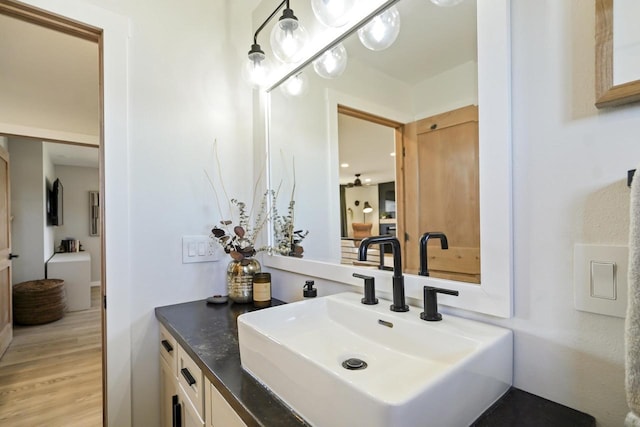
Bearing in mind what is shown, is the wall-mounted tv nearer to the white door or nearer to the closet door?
the white door

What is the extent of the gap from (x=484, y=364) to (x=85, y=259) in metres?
5.50

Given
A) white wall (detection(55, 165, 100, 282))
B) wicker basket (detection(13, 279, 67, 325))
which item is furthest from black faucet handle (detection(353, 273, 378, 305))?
white wall (detection(55, 165, 100, 282))

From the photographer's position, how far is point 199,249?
4.93ft

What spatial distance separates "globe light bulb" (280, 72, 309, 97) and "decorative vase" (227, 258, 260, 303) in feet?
2.90

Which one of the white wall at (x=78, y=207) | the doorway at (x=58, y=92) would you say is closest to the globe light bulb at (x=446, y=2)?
the doorway at (x=58, y=92)

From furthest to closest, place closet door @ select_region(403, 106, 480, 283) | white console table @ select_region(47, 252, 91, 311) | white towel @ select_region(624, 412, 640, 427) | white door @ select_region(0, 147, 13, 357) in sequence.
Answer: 1. white console table @ select_region(47, 252, 91, 311)
2. white door @ select_region(0, 147, 13, 357)
3. closet door @ select_region(403, 106, 480, 283)
4. white towel @ select_region(624, 412, 640, 427)

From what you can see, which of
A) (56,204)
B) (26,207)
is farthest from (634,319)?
(56,204)

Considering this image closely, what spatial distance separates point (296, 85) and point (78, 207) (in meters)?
6.20

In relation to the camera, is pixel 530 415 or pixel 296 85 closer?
pixel 530 415

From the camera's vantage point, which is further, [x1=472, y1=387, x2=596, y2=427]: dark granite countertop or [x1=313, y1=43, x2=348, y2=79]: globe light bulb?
[x1=313, y1=43, x2=348, y2=79]: globe light bulb

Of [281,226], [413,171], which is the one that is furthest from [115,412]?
[413,171]

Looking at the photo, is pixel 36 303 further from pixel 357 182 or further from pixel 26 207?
pixel 357 182

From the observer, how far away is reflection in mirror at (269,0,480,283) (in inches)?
33.0

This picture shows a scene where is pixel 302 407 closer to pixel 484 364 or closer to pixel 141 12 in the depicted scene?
pixel 484 364
